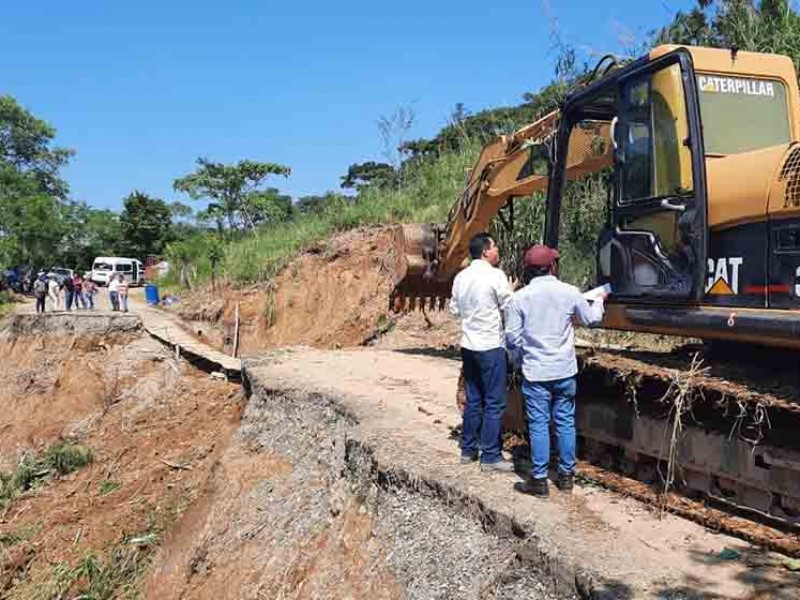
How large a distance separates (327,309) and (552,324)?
1465cm

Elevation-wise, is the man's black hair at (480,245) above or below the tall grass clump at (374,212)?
below

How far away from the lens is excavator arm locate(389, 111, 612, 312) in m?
7.14

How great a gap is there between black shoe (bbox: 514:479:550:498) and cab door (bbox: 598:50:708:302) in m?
1.42

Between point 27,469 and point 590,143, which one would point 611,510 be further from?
point 27,469

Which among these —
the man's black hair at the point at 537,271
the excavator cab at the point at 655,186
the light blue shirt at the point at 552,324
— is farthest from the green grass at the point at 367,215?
the light blue shirt at the point at 552,324

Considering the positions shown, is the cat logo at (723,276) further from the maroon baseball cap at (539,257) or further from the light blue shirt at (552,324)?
the maroon baseball cap at (539,257)

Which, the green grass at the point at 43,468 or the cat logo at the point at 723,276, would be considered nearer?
the cat logo at the point at 723,276

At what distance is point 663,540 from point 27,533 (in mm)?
9869

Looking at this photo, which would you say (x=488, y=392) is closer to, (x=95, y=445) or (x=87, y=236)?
(x=95, y=445)

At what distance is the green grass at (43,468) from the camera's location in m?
13.7

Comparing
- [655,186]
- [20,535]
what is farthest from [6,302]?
[655,186]

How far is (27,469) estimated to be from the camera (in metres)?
14.1

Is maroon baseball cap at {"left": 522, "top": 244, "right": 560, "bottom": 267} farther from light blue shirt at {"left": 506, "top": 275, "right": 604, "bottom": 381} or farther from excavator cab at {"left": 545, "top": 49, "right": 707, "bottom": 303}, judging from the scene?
excavator cab at {"left": 545, "top": 49, "right": 707, "bottom": 303}

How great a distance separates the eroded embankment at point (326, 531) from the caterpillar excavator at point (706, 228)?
1.25 m
